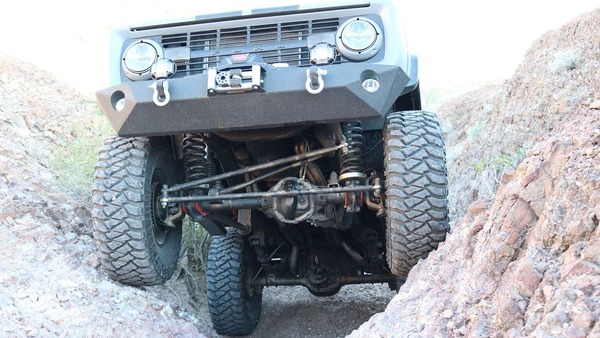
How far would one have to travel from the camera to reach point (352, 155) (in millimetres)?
4156

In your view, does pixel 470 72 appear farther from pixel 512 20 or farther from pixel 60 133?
pixel 60 133

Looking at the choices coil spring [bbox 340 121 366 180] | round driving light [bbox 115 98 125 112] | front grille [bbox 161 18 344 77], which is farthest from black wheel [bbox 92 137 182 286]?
coil spring [bbox 340 121 366 180]

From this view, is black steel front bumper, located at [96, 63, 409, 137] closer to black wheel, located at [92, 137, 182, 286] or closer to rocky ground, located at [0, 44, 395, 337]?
black wheel, located at [92, 137, 182, 286]

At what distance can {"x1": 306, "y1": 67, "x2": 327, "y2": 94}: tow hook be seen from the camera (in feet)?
11.4

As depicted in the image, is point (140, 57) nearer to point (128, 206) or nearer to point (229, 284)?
point (128, 206)

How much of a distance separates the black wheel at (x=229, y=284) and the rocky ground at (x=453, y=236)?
191 millimetres

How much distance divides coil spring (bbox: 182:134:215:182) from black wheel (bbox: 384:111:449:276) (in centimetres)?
Answer: 125

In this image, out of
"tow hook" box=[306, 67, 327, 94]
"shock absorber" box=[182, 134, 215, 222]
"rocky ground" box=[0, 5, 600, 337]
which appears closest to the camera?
"rocky ground" box=[0, 5, 600, 337]

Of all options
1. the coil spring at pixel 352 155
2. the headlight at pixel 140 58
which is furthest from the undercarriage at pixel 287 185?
the headlight at pixel 140 58

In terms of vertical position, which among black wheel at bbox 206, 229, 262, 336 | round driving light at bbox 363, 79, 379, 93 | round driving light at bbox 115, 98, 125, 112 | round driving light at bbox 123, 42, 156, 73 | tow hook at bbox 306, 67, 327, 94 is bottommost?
black wheel at bbox 206, 229, 262, 336

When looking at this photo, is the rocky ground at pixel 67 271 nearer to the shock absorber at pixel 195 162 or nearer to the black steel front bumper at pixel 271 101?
the shock absorber at pixel 195 162

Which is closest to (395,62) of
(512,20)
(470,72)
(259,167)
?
(259,167)

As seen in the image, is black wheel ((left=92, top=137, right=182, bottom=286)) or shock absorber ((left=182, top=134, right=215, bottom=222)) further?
shock absorber ((left=182, top=134, right=215, bottom=222))

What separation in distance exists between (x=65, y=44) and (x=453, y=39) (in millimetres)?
13881
